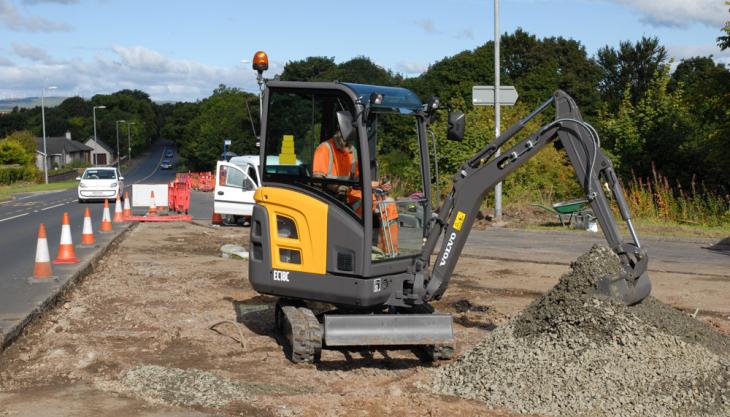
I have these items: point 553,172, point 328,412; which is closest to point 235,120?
point 553,172

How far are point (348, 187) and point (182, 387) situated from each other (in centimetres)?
236

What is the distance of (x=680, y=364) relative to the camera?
6.70m

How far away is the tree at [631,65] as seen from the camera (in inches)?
2281

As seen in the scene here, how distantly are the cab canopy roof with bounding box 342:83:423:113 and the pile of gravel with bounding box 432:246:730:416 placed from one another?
218cm

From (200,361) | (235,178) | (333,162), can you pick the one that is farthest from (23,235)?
(333,162)

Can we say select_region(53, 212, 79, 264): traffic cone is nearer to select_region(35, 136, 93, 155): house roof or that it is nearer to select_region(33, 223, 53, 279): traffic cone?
select_region(33, 223, 53, 279): traffic cone

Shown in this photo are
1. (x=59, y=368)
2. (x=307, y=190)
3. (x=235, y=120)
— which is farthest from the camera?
(x=235, y=120)

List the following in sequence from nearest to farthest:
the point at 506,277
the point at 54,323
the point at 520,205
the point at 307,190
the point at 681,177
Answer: the point at 307,190 → the point at 54,323 → the point at 506,277 → the point at 520,205 → the point at 681,177

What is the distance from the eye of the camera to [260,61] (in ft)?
36.3

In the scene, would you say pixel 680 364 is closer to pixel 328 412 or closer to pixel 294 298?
pixel 328 412

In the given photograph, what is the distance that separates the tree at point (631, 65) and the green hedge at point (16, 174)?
47.0 metres

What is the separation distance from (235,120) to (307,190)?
8647 centimetres

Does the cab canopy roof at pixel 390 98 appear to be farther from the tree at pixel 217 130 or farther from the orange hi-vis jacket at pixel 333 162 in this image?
the tree at pixel 217 130

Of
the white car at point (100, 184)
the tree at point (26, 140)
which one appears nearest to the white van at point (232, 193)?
the white car at point (100, 184)
